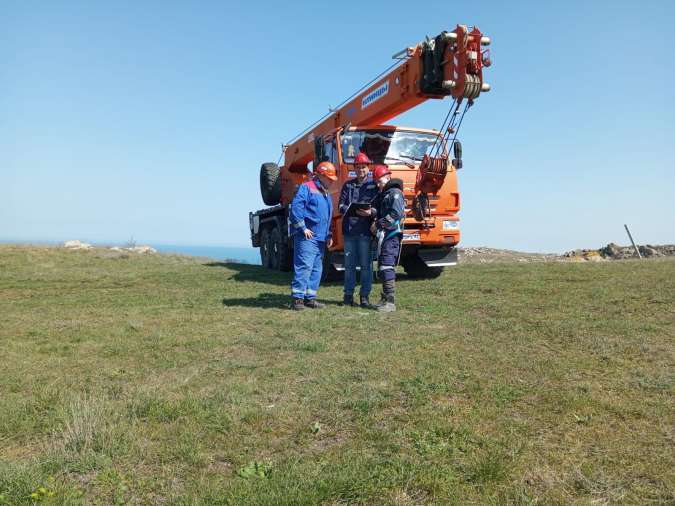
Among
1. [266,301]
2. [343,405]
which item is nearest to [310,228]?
[266,301]

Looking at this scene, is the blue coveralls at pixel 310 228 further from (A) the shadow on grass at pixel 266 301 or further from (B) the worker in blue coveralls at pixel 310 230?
(A) the shadow on grass at pixel 266 301

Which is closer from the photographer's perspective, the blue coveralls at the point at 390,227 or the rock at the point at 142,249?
the blue coveralls at the point at 390,227

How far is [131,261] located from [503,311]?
12.3m

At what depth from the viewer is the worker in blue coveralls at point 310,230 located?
741cm

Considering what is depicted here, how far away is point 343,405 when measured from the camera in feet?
11.6

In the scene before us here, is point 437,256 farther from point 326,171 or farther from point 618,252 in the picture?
point 618,252

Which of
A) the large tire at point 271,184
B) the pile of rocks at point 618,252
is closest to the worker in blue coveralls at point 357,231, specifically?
the large tire at point 271,184

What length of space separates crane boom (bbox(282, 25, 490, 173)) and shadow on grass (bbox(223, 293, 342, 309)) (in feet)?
13.1

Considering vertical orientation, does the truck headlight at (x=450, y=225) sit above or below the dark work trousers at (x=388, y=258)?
above

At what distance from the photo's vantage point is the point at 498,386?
3.83 meters

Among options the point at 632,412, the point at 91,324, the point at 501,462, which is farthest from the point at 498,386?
the point at 91,324

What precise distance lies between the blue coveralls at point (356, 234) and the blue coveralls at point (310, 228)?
0.34 metres

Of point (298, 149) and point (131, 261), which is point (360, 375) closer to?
point (298, 149)

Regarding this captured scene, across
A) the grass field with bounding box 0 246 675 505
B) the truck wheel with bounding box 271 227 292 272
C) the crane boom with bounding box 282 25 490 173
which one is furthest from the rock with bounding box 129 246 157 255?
the grass field with bounding box 0 246 675 505
